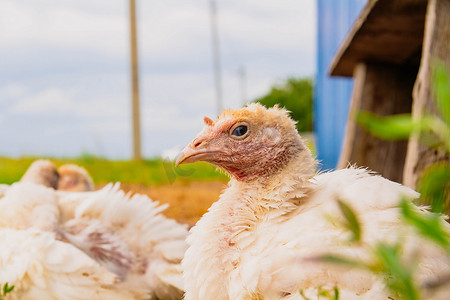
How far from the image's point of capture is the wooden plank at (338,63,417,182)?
488cm

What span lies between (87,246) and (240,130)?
4.54 ft

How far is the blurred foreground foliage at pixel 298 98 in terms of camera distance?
21375 millimetres

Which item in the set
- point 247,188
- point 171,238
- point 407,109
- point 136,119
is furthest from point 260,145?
point 136,119

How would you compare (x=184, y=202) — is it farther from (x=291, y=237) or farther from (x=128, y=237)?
(x=291, y=237)

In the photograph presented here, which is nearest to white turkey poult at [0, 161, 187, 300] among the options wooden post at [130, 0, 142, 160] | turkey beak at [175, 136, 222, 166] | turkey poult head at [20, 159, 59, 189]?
turkey poult head at [20, 159, 59, 189]

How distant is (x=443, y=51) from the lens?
315cm

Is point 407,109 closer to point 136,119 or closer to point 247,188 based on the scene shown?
point 247,188

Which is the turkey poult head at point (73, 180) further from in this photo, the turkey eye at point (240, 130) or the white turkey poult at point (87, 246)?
the turkey eye at point (240, 130)

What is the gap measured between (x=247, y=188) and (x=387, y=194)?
56cm

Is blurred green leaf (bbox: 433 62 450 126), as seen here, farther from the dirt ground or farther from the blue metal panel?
the blue metal panel

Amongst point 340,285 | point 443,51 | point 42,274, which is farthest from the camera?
point 443,51

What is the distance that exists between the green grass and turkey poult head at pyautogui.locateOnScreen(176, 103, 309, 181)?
6749 mm

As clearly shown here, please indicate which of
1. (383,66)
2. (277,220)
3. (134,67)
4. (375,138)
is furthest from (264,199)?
(134,67)

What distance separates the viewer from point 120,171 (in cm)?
1180
